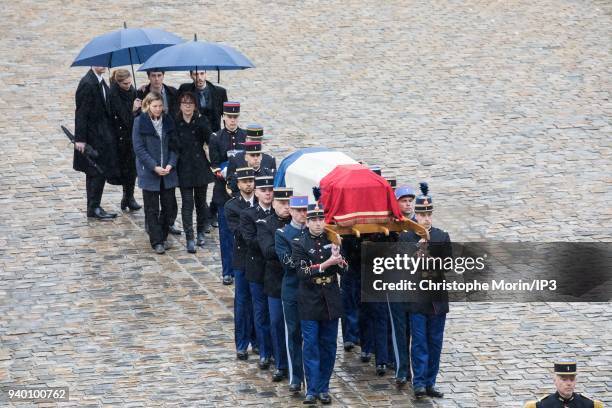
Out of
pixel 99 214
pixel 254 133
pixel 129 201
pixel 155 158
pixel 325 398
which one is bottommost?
pixel 325 398

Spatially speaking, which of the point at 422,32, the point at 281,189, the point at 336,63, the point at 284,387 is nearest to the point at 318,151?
the point at 281,189

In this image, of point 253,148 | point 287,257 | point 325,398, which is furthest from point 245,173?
point 325,398

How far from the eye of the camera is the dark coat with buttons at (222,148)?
1630cm

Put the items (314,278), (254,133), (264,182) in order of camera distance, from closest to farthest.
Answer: (314,278), (264,182), (254,133)

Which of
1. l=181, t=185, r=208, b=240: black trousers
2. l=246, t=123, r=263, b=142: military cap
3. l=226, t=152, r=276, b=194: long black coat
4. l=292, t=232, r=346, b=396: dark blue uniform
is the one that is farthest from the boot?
l=292, t=232, r=346, b=396: dark blue uniform

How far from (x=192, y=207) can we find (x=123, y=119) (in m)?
1.56

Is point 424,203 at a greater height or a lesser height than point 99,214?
greater

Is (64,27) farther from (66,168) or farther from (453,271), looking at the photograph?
(453,271)

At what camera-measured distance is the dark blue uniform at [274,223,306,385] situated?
523 inches

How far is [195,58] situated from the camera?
55.3 ft

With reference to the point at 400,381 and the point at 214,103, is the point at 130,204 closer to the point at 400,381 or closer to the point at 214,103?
the point at 214,103

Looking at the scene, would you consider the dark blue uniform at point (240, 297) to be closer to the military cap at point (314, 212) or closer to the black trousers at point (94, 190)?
the military cap at point (314, 212)

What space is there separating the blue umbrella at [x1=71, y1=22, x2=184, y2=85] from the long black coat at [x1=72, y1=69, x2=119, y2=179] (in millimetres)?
249

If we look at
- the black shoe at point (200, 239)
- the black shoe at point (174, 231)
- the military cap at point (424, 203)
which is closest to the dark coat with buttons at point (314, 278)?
the military cap at point (424, 203)
